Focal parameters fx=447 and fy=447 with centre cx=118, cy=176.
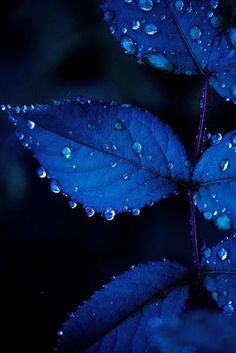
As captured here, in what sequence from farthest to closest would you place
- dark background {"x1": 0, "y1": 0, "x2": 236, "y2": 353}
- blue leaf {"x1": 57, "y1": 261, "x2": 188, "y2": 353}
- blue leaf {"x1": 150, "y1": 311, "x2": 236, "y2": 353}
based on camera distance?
dark background {"x1": 0, "y1": 0, "x2": 236, "y2": 353} < blue leaf {"x1": 57, "y1": 261, "x2": 188, "y2": 353} < blue leaf {"x1": 150, "y1": 311, "x2": 236, "y2": 353}

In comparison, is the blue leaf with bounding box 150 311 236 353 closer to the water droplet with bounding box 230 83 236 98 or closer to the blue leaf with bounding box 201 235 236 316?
the blue leaf with bounding box 201 235 236 316

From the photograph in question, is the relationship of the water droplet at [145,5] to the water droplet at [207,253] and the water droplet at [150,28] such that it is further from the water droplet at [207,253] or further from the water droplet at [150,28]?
the water droplet at [207,253]

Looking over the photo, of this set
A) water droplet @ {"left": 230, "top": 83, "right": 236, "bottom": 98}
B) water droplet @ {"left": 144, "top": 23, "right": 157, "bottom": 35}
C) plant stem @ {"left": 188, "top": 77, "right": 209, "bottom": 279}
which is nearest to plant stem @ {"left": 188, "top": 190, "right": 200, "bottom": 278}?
plant stem @ {"left": 188, "top": 77, "right": 209, "bottom": 279}

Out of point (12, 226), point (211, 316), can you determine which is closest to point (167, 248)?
point (12, 226)

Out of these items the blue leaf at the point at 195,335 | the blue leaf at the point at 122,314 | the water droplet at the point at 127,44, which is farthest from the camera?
the water droplet at the point at 127,44

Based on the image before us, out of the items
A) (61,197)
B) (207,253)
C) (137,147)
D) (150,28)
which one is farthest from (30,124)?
(61,197)

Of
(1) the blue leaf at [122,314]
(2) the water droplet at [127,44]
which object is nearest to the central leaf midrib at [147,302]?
(1) the blue leaf at [122,314]
